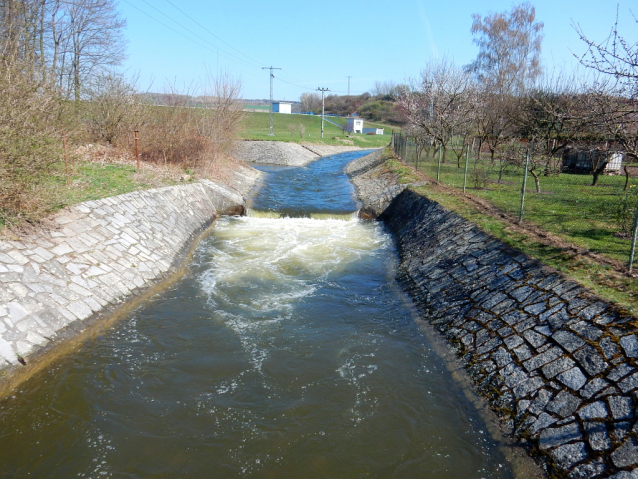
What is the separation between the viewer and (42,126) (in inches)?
392

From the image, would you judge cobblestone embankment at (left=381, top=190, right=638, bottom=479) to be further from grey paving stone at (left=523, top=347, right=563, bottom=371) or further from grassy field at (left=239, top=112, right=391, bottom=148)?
grassy field at (left=239, top=112, right=391, bottom=148)

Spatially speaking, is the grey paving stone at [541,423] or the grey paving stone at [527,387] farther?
the grey paving stone at [527,387]

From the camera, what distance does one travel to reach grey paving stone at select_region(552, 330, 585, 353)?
19.8ft

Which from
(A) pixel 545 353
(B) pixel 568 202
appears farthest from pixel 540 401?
(B) pixel 568 202

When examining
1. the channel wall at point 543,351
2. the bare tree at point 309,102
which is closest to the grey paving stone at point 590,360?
the channel wall at point 543,351

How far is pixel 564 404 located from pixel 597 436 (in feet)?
1.93

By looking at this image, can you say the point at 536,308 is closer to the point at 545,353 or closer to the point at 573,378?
the point at 545,353

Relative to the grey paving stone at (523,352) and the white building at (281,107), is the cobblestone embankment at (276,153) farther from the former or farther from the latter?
the white building at (281,107)

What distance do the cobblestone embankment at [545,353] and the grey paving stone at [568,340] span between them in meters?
0.01

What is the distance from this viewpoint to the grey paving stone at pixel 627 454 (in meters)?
4.48

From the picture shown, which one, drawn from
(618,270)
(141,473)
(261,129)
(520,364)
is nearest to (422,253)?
(618,270)

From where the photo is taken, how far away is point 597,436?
16.1 ft

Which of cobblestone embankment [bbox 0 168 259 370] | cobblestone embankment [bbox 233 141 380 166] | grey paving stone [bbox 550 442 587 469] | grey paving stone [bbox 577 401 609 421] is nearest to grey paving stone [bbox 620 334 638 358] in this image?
grey paving stone [bbox 577 401 609 421]

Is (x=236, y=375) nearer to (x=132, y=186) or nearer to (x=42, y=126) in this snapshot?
(x=42, y=126)
